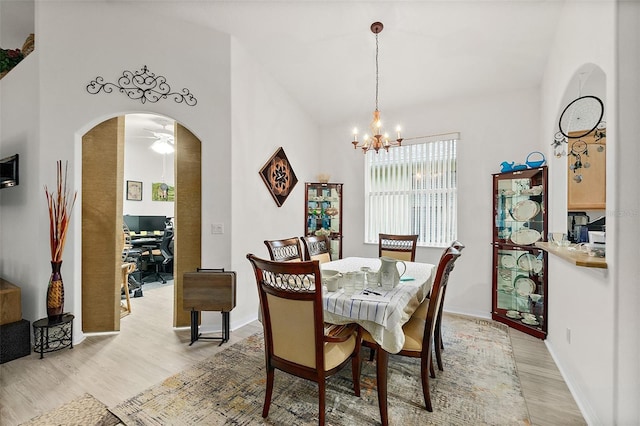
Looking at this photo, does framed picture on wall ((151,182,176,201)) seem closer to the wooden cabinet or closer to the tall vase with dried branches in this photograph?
the tall vase with dried branches

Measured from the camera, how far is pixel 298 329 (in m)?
1.54

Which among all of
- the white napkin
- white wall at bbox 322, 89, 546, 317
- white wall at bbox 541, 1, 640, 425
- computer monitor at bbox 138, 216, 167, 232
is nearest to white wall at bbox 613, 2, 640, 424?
white wall at bbox 541, 1, 640, 425

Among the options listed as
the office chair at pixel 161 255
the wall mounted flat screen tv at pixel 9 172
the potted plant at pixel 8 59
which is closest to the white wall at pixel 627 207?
the wall mounted flat screen tv at pixel 9 172

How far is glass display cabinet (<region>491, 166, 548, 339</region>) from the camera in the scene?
2973 millimetres

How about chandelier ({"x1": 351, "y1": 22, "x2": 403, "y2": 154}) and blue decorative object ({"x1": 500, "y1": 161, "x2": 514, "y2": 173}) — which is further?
blue decorative object ({"x1": 500, "y1": 161, "x2": 514, "y2": 173})

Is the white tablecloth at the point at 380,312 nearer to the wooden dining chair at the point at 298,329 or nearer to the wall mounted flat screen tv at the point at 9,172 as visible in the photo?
the wooden dining chair at the point at 298,329

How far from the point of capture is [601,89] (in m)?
2.57

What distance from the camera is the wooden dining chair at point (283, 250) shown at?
102 inches

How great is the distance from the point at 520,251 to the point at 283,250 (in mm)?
2767

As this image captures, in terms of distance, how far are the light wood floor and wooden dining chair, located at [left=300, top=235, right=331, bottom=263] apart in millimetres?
1072

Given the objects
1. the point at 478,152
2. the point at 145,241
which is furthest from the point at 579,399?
the point at 145,241

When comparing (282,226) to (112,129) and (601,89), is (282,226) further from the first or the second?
(601,89)

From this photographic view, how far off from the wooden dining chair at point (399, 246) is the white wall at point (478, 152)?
791 mm

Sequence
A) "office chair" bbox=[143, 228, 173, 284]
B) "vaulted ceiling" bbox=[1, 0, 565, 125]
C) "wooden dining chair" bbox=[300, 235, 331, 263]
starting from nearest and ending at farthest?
"vaulted ceiling" bbox=[1, 0, 565, 125] < "wooden dining chair" bbox=[300, 235, 331, 263] < "office chair" bbox=[143, 228, 173, 284]
